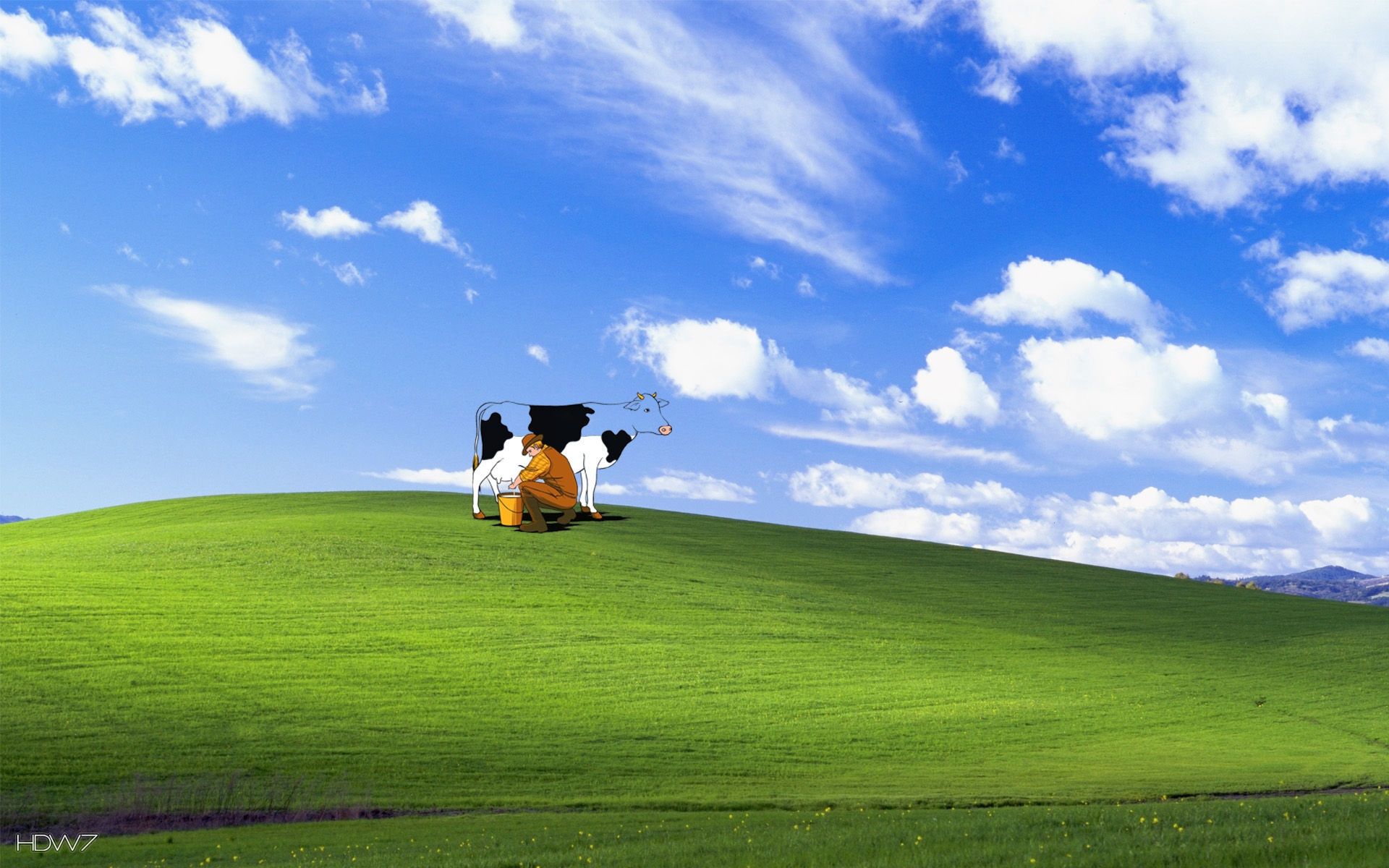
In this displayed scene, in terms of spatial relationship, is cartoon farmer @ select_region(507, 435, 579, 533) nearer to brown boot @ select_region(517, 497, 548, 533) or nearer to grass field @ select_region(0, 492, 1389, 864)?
brown boot @ select_region(517, 497, 548, 533)

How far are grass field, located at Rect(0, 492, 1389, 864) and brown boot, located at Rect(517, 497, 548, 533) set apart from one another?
86 cm

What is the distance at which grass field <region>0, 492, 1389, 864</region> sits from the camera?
68.1 feet

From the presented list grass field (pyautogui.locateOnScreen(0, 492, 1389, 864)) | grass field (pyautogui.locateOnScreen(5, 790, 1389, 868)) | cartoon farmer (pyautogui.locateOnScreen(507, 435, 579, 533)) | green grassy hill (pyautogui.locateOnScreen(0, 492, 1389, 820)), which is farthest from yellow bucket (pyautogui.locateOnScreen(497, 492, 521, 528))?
grass field (pyautogui.locateOnScreen(5, 790, 1389, 868))

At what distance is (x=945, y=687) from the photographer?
30.7 metres

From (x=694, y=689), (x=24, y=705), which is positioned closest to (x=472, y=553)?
(x=694, y=689)

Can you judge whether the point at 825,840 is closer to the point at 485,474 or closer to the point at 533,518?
the point at 485,474

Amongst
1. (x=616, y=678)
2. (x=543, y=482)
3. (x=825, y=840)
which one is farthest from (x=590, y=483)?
(x=825, y=840)

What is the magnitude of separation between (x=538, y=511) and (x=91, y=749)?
87.6 ft

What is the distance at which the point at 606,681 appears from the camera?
28578 mm

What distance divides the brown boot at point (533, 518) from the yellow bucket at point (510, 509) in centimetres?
47

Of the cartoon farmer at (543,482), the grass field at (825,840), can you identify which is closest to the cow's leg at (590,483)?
the cartoon farmer at (543,482)

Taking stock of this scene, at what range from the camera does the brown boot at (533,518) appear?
4666 cm

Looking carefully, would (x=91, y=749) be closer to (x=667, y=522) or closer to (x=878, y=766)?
(x=878, y=766)

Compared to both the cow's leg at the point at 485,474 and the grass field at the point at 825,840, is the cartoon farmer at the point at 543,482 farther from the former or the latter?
the grass field at the point at 825,840
